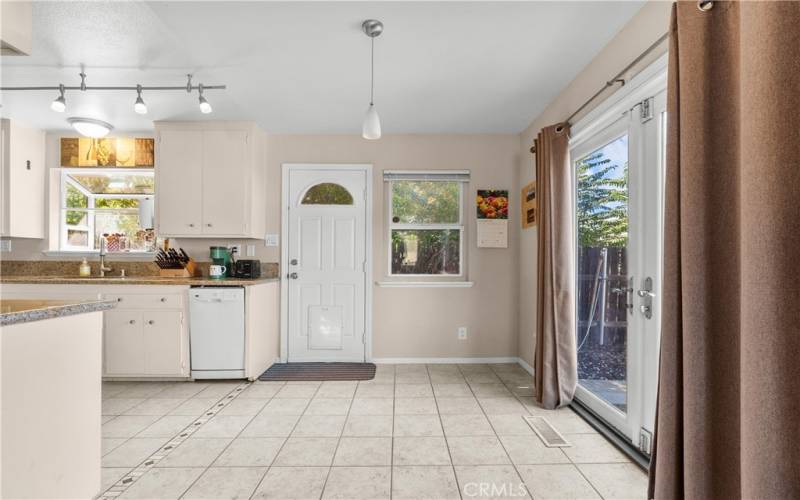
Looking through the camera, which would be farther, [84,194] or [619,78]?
[84,194]

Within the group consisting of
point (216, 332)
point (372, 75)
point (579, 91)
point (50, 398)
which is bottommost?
point (216, 332)

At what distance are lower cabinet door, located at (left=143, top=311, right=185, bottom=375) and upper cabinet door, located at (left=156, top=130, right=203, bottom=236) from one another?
889 mm

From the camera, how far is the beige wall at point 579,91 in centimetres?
190

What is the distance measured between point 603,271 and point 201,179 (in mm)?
3618

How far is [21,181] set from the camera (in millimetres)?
3725

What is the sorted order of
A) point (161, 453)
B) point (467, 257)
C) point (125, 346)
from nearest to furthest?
point (161, 453), point (125, 346), point (467, 257)

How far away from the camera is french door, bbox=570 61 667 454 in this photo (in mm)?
1953

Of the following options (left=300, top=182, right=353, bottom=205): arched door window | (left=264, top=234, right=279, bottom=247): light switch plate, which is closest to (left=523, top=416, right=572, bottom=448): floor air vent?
Answer: (left=300, top=182, right=353, bottom=205): arched door window

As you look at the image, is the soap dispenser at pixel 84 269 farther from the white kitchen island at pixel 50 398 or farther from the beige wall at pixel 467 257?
the white kitchen island at pixel 50 398

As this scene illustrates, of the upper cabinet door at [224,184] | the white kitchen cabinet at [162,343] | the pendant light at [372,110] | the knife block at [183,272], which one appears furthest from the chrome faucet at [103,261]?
the pendant light at [372,110]

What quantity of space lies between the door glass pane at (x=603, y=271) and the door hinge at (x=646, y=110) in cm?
23

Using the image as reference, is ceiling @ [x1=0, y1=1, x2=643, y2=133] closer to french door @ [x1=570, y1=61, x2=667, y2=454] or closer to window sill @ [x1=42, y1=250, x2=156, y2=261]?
french door @ [x1=570, y1=61, x2=667, y2=454]

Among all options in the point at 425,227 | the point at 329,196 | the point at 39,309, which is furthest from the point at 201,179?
the point at 39,309

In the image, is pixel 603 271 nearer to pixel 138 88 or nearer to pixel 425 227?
pixel 425 227
